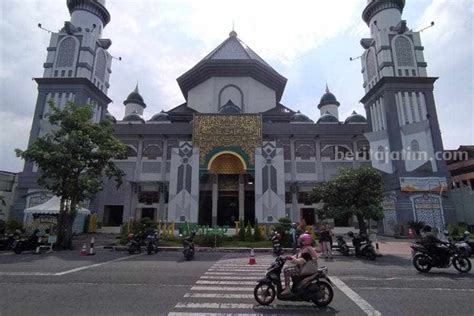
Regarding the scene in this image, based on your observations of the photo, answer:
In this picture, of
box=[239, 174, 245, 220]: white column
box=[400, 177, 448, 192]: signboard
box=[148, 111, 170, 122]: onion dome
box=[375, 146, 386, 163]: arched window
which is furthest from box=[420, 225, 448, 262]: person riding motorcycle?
box=[148, 111, 170, 122]: onion dome

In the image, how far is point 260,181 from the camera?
79.9ft

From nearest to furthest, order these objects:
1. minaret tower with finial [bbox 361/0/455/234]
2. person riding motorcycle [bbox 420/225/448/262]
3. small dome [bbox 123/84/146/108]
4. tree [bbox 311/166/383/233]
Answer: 1. person riding motorcycle [bbox 420/225/448/262]
2. tree [bbox 311/166/383/233]
3. minaret tower with finial [bbox 361/0/455/234]
4. small dome [bbox 123/84/146/108]

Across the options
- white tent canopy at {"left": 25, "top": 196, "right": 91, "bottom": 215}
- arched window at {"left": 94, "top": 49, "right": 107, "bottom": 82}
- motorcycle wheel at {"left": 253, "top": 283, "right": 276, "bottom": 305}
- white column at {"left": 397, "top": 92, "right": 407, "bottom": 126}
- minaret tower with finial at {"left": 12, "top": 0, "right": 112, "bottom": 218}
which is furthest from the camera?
arched window at {"left": 94, "top": 49, "right": 107, "bottom": 82}

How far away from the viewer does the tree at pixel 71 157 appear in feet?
50.2

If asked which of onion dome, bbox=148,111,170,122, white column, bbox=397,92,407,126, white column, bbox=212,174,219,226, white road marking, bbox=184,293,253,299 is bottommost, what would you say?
white road marking, bbox=184,293,253,299

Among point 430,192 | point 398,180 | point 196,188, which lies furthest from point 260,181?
point 430,192

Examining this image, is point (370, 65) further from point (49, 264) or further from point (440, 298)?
point (49, 264)

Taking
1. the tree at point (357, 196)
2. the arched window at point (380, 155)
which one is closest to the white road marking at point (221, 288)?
the tree at point (357, 196)

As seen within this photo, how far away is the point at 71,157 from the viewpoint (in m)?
15.4

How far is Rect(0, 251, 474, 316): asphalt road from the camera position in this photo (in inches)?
198

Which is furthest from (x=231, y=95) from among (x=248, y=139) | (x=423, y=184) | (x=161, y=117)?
(x=423, y=184)

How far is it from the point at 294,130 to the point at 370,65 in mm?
11749

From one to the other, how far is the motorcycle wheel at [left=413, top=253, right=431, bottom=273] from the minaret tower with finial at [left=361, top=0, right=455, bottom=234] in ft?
53.7

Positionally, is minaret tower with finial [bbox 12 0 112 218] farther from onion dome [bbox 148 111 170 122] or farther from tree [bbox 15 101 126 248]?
tree [bbox 15 101 126 248]
